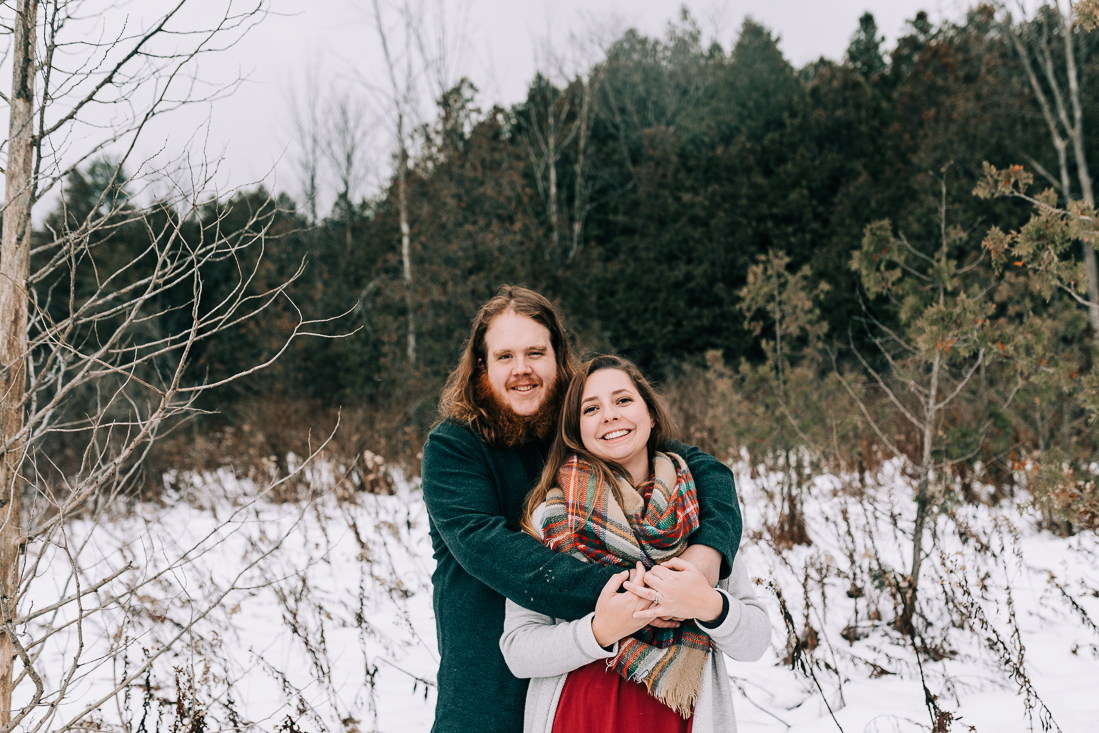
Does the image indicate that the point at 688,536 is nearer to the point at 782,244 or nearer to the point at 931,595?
the point at 931,595

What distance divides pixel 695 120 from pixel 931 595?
568 inches

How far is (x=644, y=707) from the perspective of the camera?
5.37 ft

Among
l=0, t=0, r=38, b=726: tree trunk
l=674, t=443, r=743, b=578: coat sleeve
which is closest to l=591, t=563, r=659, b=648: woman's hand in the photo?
l=674, t=443, r=743, b=578: coat sleeve

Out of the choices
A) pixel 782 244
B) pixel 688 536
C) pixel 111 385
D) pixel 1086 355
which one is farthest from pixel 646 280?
pixel 688 536

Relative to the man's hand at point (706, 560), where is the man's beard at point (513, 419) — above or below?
above

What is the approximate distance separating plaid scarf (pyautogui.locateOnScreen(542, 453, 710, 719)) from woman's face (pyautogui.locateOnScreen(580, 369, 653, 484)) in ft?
0.23

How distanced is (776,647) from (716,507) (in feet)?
7.81

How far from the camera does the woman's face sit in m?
1.84

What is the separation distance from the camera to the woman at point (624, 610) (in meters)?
1.53

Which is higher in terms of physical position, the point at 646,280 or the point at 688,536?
the point at 646,280

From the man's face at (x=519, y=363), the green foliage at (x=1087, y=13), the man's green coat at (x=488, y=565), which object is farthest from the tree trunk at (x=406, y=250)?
the green foliage at (x=1087, y=13)

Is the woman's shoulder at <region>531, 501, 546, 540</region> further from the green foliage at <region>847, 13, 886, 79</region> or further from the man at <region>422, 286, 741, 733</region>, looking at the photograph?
the green foliage at <region>847, 13, 886, 79</region>

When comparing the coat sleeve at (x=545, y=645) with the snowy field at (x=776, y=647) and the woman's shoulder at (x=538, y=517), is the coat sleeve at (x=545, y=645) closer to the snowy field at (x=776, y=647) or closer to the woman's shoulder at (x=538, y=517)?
the woman's shoulder at (x=538, y=517)

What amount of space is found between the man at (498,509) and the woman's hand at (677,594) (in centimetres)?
10
